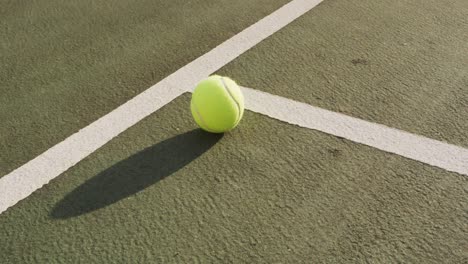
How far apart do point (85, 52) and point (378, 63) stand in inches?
87.9

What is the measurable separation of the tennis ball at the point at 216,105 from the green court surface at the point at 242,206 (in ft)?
0.39

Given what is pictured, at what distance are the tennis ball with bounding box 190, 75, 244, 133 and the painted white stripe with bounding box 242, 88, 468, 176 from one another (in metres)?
0.35

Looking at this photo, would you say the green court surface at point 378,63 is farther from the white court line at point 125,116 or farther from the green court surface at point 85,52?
the green court surface at point 85,52

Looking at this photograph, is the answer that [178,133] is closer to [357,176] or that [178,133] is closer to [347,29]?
[357,176]

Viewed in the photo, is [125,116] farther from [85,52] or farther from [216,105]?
[85,52]

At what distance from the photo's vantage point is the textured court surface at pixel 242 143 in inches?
104

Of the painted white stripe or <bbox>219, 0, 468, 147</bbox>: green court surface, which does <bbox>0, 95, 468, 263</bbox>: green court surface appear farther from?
<bbox>219, 0, 468, 147</bbox>: green court surface

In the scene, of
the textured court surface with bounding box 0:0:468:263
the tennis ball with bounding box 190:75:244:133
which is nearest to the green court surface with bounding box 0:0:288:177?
the textured court surface with bounding box 0:0:468:263

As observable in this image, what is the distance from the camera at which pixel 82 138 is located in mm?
3387

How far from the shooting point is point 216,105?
10.5 ft

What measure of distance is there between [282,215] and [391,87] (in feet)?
4.90

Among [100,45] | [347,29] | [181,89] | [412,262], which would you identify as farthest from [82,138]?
[347,29]

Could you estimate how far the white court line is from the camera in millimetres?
3057

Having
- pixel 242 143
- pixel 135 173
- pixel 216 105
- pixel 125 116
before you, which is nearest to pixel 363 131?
pixel 242 143
